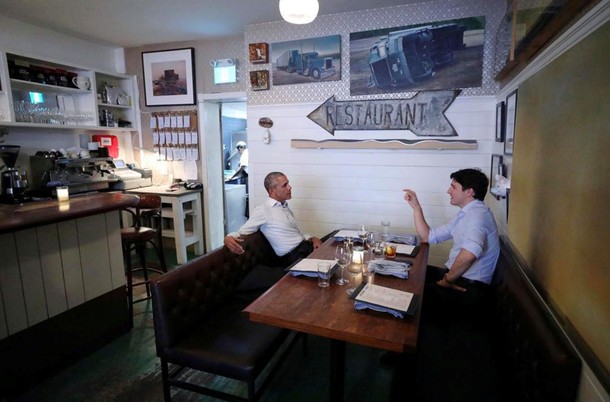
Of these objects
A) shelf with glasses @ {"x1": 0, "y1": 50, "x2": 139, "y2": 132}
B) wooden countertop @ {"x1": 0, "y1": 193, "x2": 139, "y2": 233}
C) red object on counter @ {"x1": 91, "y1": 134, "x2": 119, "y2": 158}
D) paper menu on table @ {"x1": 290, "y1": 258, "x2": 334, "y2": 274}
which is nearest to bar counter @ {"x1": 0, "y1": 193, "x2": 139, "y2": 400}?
wooden countertop @ {"x1": 0, "y1": 193, "x2": 139, "y2": 233}

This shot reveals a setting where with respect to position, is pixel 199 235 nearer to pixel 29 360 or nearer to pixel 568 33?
pixel 29 360

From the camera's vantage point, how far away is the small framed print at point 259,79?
3.65 meters

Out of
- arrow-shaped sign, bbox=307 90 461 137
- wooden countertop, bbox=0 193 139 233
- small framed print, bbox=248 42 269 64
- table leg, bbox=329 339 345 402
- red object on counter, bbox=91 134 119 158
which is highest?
small framed print, bbox=248 42 269 64

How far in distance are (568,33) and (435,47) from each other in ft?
6.14

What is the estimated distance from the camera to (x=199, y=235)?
454 cm

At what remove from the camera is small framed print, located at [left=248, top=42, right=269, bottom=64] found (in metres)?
3.60

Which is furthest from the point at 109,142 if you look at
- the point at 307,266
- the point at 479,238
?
the point at 479,238

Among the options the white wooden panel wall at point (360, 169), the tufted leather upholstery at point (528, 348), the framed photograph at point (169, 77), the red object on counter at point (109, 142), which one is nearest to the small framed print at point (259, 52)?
the white wooden panel wall at point (360, 169)

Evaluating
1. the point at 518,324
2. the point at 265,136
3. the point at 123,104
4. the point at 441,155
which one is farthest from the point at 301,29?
the point at 518,324

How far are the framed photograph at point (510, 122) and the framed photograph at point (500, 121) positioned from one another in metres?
0.11

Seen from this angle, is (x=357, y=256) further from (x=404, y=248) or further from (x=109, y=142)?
(x=109, y=142)

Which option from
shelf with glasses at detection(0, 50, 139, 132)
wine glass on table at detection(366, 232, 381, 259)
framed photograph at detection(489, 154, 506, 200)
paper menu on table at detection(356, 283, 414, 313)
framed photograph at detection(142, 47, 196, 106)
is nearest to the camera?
paper menu on table at detection(356, 283, 414, 313)

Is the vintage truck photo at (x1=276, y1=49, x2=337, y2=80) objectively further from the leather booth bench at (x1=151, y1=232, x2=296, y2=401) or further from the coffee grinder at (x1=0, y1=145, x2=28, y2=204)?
the coffee grinder at (x1=0, y1=145, x2=28, y2=204)

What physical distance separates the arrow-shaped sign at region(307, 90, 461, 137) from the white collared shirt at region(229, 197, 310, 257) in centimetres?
124
